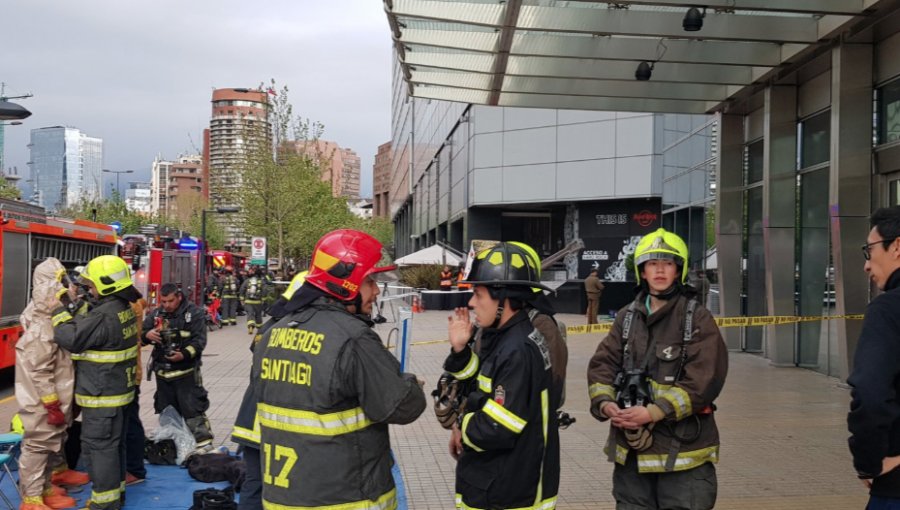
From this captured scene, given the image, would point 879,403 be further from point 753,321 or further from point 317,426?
point 753,321

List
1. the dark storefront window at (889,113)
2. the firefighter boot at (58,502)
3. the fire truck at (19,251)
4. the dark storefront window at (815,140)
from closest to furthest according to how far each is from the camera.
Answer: the firefighter boot at (58,502) < the dark storefront window at (889,113) < the fire truck at (19,251) < the dark storefront window at (815,140)

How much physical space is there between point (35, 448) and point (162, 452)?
5.62ft

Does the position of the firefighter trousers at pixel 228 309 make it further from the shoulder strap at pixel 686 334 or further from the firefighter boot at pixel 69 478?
the shoulder strap at pixel 686 334

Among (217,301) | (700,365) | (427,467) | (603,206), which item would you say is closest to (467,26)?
(427,467)

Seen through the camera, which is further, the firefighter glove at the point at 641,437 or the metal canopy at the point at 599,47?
the metal canopy at the point at 599,47

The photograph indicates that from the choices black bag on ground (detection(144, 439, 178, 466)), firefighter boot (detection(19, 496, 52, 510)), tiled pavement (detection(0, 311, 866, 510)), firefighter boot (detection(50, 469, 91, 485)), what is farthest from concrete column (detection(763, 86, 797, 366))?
firefighter boot (detection(19, 496, 52, 510))

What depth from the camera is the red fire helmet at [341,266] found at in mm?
3307

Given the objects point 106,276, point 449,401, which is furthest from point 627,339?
point 106,276

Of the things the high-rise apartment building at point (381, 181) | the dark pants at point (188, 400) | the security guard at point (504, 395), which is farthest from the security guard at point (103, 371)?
the high-rise apartment building at point (381, 181)

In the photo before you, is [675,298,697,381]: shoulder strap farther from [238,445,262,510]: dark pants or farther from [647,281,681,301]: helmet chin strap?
[238,445,262,510]: dark pants

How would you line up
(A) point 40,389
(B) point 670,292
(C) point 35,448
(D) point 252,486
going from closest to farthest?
(B) point 670,292 → (D) point 252,486 → (A) point 40,389 → (C) point 35,448

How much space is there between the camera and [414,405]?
125 inches

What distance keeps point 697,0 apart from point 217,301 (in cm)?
1918

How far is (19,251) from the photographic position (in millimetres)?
12219
